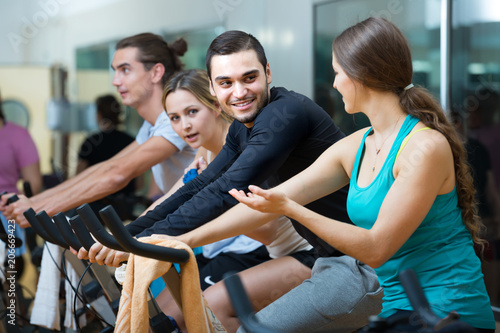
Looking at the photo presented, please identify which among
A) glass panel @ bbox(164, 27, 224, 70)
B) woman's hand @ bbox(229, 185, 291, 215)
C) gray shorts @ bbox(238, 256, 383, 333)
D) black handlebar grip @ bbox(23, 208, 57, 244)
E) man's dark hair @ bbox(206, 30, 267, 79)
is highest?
man's dark hair @ bbox(206, 30, 267, 79)

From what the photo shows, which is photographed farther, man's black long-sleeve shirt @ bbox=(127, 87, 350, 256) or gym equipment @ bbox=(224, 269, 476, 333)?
man's black long-sleeve shirt @ bbox=(127, 87, 350, 256)

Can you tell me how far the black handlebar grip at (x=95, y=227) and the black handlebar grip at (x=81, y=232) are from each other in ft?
0.30

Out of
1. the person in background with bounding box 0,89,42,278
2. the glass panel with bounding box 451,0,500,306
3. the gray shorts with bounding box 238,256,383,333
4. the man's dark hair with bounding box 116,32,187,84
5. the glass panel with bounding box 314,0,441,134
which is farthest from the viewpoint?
the person in background with bounding box 0,89,42,278

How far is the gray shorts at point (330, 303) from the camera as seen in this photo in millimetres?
1547

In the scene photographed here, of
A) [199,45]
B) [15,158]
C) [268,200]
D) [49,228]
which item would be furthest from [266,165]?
[199,45]

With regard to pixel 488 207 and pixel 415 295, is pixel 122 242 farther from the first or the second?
pixel 488 207

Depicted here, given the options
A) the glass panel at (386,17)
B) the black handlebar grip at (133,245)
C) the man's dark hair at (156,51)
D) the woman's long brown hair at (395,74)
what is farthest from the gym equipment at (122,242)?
the glass panel at (386,17)

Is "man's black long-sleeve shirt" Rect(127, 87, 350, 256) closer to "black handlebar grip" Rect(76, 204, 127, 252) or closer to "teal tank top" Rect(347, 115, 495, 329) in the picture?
"black handlebar grip" Rect(76, 204, 127, 252)

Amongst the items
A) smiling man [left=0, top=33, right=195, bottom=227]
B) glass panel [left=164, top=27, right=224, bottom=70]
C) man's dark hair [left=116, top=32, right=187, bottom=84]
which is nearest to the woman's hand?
smiling man [left=0, top=33, right=195, bottom=227]

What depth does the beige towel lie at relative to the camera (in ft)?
4.21

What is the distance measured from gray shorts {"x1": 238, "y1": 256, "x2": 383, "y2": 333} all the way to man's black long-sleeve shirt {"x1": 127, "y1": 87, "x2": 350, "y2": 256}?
0.35 ft

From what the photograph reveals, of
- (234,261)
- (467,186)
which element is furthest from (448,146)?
(234,261)

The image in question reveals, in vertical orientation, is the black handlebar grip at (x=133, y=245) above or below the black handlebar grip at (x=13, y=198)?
above

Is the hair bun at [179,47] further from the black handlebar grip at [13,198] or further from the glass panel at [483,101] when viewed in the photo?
the glass panel at [483,101]
